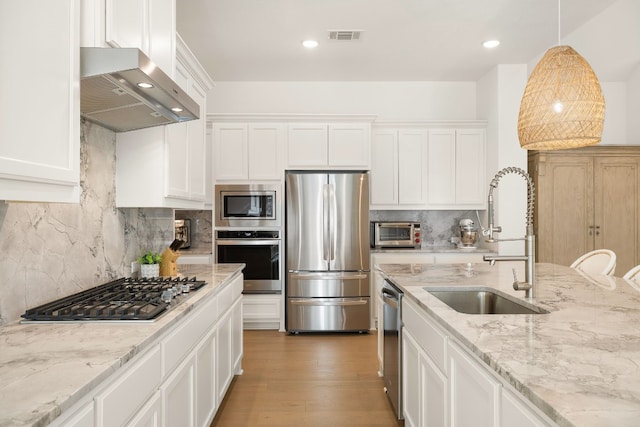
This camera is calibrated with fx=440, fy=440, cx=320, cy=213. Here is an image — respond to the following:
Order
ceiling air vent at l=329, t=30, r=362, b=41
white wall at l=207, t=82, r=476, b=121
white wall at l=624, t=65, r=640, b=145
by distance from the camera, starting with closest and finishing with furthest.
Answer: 1. ceiling air vent at l=329, t=30, r=362, b=41
2. white wall at l=624, t=65, r=640, b=145
3. white wall at l=207, t=82, r=476, b=121

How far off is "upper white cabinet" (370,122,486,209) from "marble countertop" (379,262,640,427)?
2738mm

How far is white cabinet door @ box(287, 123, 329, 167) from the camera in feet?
15.8

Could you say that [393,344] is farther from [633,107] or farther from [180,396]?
[633,107]

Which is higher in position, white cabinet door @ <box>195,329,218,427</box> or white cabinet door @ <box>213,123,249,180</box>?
white cabinet door @ <box>213,123,249,180</box>

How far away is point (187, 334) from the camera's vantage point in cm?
194

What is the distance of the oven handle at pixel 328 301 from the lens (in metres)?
4.68

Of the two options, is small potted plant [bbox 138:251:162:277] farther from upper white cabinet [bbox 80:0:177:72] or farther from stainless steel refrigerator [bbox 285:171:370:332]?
stainless steel refrigerator [bbox 285:171:370:332]

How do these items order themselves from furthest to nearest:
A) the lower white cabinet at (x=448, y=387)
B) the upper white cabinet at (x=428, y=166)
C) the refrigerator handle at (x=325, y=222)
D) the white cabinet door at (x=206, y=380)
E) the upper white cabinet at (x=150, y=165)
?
the upper white cabinet at (x=428, y=166) → the refrigerator handle at (x=325, y=222) → the upper white cabinet at (x=150, y=165) → the white cabinet door at (x=206, y=380) → the lower white cabinet at (x=448, y=387)

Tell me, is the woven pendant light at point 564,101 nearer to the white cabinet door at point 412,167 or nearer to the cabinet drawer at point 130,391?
the cabinet drawer at point 130,391

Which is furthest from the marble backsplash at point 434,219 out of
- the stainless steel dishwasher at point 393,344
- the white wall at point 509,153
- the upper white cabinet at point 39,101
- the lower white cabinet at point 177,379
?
the upper white cabinet at point 39,101

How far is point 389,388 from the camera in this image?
2883 millimetres

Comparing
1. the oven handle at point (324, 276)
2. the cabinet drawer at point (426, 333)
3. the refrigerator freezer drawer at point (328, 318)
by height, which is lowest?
the refrigerator freezer drawer at point (328, 318)

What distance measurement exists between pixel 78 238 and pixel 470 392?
1.88 metres

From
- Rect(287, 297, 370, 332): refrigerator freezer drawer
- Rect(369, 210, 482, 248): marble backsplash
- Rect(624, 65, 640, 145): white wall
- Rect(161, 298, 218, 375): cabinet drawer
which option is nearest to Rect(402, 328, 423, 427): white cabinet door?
Rect(161, 298, 218, 375): cabinet drawer
